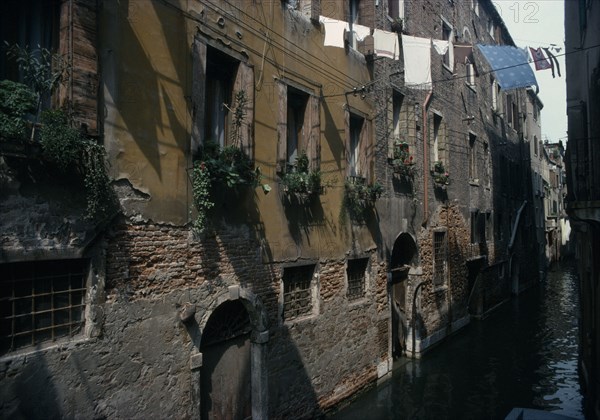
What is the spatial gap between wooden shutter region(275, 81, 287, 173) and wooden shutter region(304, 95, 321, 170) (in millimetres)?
815

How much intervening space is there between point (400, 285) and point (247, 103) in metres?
7.79

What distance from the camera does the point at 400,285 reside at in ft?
41.2

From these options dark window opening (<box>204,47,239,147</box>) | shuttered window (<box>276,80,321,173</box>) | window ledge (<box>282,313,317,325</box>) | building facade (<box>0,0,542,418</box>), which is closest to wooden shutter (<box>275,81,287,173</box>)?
building facade (<box>0,0,542,418</box>)

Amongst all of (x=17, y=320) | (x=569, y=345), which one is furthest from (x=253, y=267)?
(x=569, y=345)

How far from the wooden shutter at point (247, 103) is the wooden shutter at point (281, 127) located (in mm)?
740

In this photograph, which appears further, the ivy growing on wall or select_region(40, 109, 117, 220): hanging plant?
select_region(40, 109, 117, 220): hanging plant

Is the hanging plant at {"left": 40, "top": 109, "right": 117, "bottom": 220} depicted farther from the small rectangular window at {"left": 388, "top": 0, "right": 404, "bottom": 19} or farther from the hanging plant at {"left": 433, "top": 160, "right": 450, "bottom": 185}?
the hanging plant at {"left": 433, "top": 160, "right": 450, "bottom": 185}

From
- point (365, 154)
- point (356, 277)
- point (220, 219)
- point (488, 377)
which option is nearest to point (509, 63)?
point (365, 154)

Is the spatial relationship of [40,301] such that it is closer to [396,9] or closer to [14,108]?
[14,108]

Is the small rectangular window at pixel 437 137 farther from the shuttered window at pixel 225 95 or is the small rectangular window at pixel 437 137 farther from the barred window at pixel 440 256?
the shuttered window at pixel 225 95

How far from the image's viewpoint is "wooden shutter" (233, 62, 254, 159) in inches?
266

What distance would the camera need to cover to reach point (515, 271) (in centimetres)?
2344

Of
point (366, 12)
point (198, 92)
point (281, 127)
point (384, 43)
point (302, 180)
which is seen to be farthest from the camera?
point (366, 12)

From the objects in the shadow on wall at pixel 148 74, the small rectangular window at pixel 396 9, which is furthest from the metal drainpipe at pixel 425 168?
→ the shadow on wall at pixel 148 74
